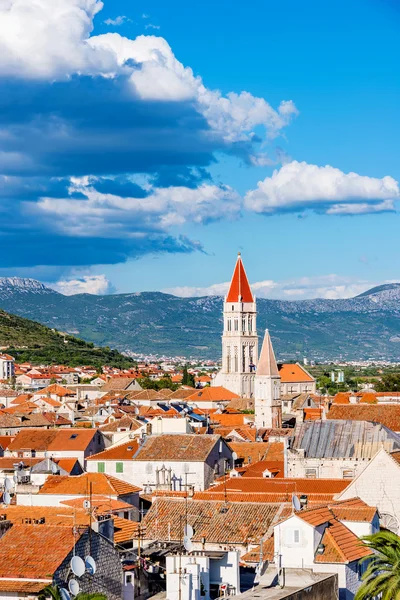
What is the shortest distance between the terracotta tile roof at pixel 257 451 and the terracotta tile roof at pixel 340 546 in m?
31.5

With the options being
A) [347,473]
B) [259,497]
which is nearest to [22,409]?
[347,473]

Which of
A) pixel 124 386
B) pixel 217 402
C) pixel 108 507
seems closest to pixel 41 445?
pixel 108 507

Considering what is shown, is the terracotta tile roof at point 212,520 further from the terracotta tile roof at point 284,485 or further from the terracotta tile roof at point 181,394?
the terracotta tile roof at point 181,394

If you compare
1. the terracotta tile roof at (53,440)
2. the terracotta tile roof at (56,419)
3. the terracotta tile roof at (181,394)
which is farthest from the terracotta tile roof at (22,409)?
the terracotta tile roof at (53,440)

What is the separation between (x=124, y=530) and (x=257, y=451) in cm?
2980

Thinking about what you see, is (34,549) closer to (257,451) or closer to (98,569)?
(98,569)

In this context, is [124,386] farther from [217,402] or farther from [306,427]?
[306,427]

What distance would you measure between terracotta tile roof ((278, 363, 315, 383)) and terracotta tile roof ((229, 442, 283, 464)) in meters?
80.1

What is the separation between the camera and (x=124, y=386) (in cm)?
15138

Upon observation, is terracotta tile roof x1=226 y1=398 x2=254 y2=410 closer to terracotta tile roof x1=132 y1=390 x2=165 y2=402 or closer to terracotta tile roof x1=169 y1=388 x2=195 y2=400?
terracotta tile roof x1=169 y1=388 x2=195 y2=400

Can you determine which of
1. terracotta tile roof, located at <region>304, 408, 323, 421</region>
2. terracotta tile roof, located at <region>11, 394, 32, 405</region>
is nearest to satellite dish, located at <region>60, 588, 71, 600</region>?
terracotta tile roof, located at <region>304, 408, 323, 421</region>

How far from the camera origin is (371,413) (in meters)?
65.3

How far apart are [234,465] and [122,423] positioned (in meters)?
21.8

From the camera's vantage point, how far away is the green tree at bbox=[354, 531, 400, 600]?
84.8 ft
